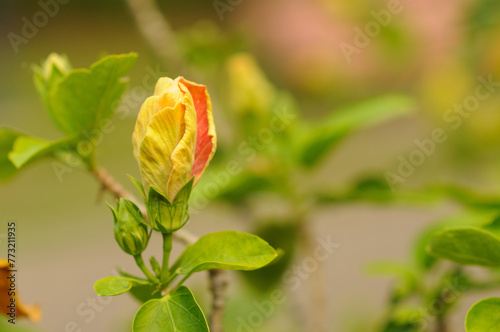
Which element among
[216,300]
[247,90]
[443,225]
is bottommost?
[443,225]

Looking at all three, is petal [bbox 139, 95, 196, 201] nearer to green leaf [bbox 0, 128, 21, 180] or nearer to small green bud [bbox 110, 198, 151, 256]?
small green bud [bbox 110, 198, 151, 256]

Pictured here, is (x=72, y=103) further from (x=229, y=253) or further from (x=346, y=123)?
(x=346, y=123)

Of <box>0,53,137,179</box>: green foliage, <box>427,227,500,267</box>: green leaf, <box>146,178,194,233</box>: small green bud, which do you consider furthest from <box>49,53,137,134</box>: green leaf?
<box>427,227,500,267</box>: green leaf

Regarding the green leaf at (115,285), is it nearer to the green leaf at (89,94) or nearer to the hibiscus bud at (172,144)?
the hibiscus bud at (172,144)

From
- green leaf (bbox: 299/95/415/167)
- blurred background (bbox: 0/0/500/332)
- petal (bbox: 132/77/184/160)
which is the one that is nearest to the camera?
petal (bbox: 132/77/184/160)

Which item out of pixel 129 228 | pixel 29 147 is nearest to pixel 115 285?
pixel 129 228

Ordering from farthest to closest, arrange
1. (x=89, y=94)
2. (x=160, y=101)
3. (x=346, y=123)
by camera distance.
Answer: (x=346, y=123), (x=89, y=94), (x=160, y=101)
